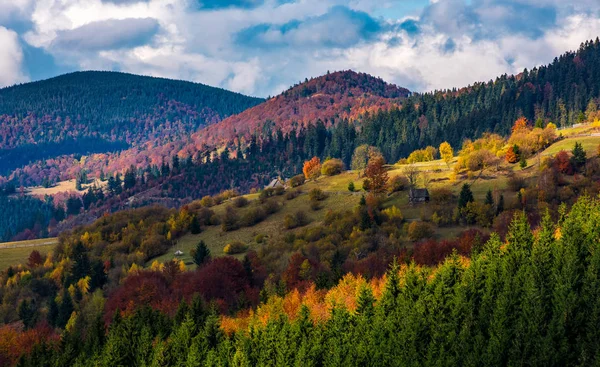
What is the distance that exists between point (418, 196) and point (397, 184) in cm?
1259

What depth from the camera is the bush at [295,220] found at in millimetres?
149750

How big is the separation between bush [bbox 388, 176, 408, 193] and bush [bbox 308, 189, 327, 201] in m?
19.3

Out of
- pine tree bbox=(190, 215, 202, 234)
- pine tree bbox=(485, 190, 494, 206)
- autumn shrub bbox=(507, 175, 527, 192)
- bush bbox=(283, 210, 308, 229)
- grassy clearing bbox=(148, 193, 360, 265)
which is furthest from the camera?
pine tree bbox=(190, 215, 202, 234)

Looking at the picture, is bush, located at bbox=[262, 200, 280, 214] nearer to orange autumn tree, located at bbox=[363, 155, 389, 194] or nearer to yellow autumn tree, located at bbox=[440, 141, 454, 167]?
orange autumn tree, located at bbox=[363, 155, 389, 194]

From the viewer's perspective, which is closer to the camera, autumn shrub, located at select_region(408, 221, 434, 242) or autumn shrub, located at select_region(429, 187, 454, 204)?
autumn shrub, located at select_region(408, 221, 434, 242)

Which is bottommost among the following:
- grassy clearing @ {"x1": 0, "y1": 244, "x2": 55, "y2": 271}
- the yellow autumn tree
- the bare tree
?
grassy clearing @ {"x1": 0, "y1": 244, "x2": 55, "y2": 271}

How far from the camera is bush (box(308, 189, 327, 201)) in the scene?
165 metres

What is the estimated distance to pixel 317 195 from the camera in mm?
166250

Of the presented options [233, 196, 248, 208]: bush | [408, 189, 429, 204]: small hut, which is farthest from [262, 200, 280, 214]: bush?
[408, 189, 429, 204]: small hut

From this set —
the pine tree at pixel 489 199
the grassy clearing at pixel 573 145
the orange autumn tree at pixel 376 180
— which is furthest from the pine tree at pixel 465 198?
the grassy clearing at pixel 573 145

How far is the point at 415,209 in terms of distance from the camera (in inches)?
5517

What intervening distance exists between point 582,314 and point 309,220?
93889 mm

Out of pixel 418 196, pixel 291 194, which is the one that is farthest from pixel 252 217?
pixel 418 196

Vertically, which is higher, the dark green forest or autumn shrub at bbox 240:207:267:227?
autumn shrub at bbox 240:207:267:227
